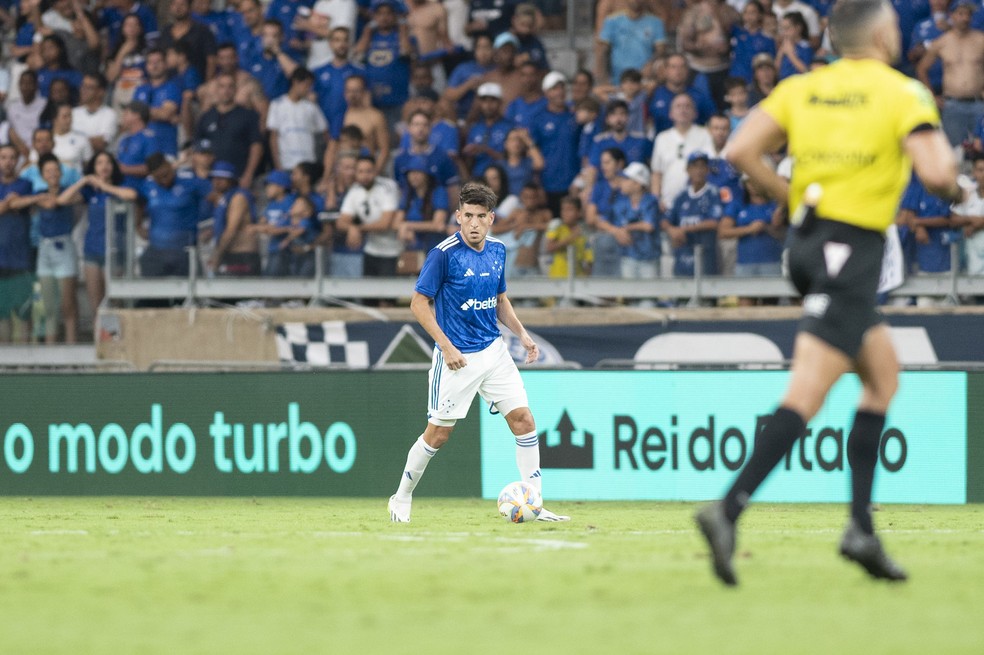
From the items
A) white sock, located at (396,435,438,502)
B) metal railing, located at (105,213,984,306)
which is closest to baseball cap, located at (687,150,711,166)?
metal railing, located at (105,213,984,306)

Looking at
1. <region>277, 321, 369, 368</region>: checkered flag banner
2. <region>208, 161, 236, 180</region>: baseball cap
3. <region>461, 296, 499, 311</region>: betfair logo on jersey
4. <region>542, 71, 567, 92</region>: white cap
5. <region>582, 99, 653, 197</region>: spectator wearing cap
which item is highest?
<region>542, 71, 567, 92</region>: white cap

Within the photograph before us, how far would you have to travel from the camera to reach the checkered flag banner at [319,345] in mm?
16281

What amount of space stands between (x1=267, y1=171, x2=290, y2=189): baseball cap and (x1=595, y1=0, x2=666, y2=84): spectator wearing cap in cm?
397

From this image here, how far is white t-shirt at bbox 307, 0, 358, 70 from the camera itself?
61.9 ft

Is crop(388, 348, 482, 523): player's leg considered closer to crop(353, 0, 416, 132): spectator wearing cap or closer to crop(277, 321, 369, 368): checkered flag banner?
crop(277, 321, 369, 368): checkered flag banner

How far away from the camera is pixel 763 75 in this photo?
53.1ft

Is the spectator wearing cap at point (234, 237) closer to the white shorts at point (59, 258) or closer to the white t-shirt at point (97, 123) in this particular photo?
the white shorts at point (59, 258)

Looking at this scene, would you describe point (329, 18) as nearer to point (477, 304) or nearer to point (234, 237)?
point (234, 237)

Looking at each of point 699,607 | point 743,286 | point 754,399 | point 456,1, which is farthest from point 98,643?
point 456,1

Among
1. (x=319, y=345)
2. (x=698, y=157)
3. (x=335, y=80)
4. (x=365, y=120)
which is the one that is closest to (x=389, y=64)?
(x=335, y=80)

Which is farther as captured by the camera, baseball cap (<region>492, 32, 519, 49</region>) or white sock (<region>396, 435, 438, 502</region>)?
baseball cap (<region>492, 32, 519, 49</region>)

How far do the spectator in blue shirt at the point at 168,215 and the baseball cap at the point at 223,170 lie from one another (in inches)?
9.0

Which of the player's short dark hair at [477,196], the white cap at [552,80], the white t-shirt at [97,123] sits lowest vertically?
the player's short dark hair at [477,196]

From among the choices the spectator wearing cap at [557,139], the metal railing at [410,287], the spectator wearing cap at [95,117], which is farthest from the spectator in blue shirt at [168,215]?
the spectator wearing cap at [557,139]
